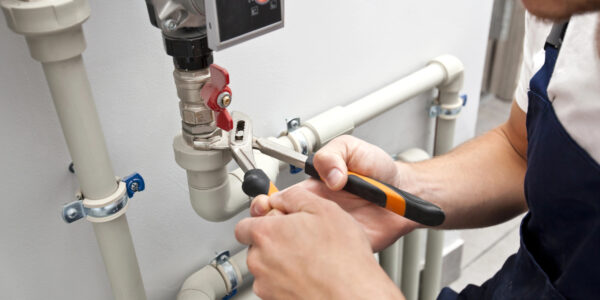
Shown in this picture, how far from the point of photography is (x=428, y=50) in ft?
3.34

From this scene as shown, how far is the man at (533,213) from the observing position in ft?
1.68

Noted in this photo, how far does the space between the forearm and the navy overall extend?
99mm

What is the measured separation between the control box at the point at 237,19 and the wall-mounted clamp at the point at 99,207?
0.71 feet

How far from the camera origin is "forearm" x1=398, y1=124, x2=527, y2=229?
29.7 inches

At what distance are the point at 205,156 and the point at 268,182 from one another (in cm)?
9

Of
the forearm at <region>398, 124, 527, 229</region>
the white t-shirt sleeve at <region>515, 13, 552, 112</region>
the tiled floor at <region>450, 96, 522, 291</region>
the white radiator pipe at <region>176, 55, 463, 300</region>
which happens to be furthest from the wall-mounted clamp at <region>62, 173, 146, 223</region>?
the tiled floor at <region>450, 96, 522, 291</region>

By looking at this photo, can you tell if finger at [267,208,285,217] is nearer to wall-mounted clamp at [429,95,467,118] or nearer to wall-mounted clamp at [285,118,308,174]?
wall-mounted clamp at [285,118,308,174]

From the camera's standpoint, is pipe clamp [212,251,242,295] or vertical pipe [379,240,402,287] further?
vertical pipe [379,240,402,287]

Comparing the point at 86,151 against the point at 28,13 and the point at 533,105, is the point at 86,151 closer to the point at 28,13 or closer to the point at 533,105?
the point at 28,13

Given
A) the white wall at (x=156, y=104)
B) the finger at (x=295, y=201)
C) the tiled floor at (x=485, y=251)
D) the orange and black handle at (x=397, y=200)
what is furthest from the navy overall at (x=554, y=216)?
the tiled floor at (x=485, y=251)

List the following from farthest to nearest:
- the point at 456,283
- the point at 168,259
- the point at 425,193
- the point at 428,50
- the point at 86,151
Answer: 1. the point at 456,283
2. the point at 428,50
3. the point at 168,259
4. the point at 425,193
5. the point at 86,151

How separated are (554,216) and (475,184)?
7.5 inches

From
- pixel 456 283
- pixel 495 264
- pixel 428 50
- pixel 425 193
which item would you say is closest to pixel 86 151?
pixel 425 193

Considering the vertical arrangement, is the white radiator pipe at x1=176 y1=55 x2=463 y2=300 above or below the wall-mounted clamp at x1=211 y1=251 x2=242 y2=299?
above
